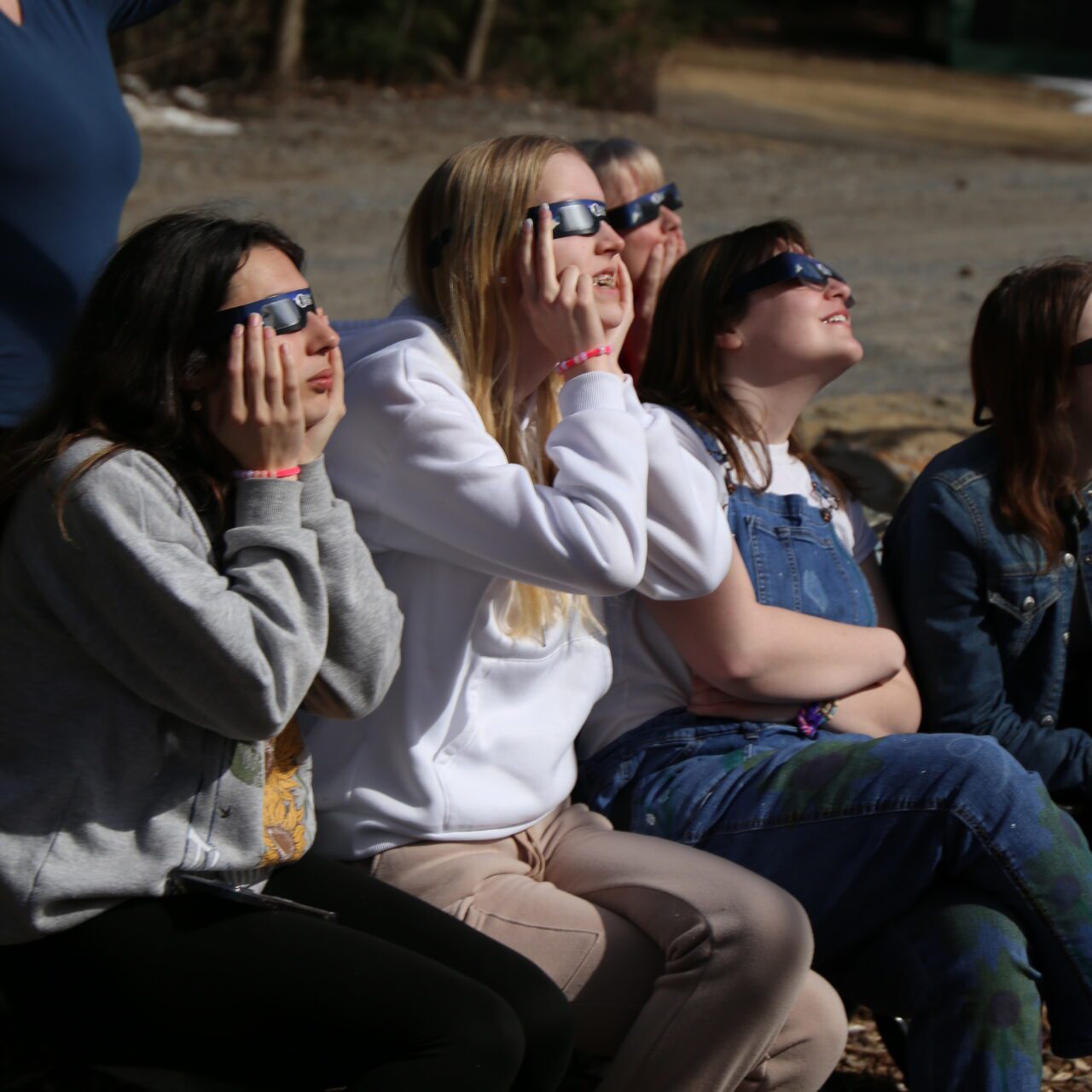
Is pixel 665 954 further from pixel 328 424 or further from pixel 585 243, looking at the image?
pixel 585 243

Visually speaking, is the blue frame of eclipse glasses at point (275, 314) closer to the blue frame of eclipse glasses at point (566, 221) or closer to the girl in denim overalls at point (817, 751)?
the blue frame of eclipse glasses at point (566, 221)

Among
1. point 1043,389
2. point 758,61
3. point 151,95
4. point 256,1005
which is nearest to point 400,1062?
point 256,1005

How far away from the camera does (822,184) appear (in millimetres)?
14703

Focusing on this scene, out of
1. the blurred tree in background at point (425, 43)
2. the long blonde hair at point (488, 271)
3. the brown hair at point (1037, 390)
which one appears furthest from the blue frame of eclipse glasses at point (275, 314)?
the blurred tree in background at point (425, 43)

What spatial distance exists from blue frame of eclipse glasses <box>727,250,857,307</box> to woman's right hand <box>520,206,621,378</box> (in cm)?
59

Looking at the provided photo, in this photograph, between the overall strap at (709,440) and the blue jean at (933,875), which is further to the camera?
the overall strap at (709,440)

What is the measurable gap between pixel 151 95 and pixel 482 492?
49.7ft

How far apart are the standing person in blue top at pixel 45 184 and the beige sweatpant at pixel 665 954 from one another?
51.3 inches

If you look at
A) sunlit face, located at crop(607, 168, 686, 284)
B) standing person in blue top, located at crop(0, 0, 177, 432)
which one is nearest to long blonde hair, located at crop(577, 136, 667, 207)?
sunlit face, located at crop(607, 168, 686, 284)

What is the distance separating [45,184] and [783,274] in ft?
4.90

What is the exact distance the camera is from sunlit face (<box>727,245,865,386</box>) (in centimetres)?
315

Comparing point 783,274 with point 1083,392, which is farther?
point 1083,392

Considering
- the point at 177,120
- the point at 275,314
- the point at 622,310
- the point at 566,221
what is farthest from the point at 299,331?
the point at 177,120

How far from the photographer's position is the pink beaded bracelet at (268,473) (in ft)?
7.53
